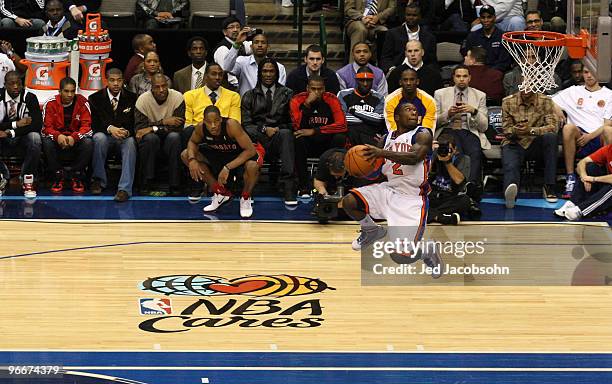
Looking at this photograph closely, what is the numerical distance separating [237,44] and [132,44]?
156cm

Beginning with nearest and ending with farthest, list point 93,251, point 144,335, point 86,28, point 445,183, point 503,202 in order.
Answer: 1. point 144,335
2. point 93,251
3. point 445,183
4. point 503,202
5. point 86,28

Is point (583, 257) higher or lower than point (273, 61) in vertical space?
lower

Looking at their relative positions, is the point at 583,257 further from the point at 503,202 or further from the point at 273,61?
the point at 273,61

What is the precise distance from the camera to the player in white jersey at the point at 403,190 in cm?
1178

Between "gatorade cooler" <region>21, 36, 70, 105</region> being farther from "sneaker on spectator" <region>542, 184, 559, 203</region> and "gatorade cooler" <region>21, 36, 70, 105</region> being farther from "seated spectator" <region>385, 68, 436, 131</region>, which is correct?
"sneaker on spectator" <region>542, 184, 559, 203</region>

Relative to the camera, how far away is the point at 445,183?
45.5 feet

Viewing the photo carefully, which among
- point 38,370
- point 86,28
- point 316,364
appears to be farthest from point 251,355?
point 86,28

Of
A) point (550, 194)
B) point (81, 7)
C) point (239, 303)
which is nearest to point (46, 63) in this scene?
point (81, 7)

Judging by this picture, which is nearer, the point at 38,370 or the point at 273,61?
the point at 38,370

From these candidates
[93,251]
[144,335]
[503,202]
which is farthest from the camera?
[503,202]

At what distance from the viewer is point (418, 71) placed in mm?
15562

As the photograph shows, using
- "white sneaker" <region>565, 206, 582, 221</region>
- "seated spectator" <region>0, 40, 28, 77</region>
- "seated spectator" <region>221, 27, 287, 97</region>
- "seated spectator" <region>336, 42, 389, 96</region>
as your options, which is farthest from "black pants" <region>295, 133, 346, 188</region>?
"seated spectator" <region>0, 40, 28, 77</region>

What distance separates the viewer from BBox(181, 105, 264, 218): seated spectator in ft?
46.1

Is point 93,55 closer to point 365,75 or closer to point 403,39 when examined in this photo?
point 365,75
